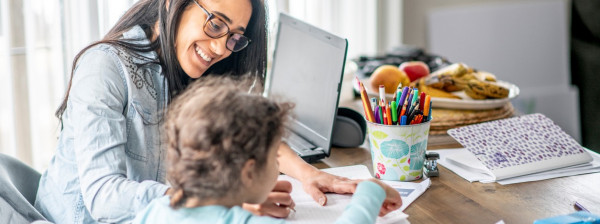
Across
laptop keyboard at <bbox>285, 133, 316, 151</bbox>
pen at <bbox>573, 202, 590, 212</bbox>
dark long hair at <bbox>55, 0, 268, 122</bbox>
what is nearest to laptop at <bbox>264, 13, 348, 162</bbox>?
laptop keyboard at <bbox>285, 133, 316, 151</bbox>

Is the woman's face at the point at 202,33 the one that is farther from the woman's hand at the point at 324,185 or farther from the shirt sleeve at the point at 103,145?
the woman's hand at the point at 324,185

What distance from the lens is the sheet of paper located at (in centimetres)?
122

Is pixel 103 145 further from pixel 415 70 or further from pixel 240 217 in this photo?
pixel 415 70

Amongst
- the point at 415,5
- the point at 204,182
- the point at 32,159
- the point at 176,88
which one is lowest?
the point at 32,159

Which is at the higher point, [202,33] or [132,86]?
[202,33]

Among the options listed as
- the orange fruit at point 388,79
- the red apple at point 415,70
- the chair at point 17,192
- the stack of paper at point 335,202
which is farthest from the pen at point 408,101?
the chair at point 17,192

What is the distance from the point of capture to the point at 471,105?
1765mm

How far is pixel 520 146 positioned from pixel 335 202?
46 cm

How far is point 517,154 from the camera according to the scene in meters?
1.46

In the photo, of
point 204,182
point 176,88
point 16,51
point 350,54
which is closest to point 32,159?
point 16,51

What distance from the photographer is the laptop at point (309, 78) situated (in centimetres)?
157

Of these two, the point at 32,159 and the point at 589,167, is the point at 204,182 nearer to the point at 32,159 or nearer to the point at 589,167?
the point at 589,167

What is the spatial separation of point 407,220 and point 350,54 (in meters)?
1.91

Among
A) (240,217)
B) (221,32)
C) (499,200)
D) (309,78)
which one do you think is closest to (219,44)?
(221,32)
